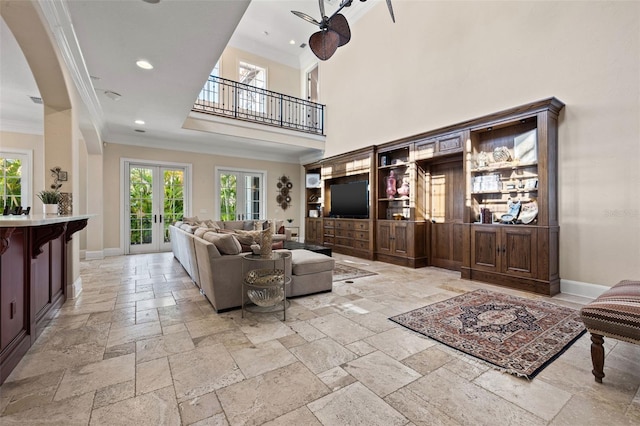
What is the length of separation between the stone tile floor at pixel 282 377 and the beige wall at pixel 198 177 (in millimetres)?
4501

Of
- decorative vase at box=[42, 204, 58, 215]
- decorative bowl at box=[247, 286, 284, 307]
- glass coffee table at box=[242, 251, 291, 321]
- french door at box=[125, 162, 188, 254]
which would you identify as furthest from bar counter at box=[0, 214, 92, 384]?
french door at box=[125, 162, 188, 254]

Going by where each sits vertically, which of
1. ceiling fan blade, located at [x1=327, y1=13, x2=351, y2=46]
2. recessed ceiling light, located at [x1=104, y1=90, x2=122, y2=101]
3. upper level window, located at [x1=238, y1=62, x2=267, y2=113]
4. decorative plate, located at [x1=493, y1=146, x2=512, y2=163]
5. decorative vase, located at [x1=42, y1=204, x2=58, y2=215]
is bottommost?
decorative vase, located at [x1=42, y1=204, x2=58, y2=215]

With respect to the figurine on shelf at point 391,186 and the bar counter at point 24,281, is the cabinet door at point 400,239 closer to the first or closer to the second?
the figurine on shelf at point 391,186

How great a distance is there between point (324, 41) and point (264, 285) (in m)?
2.86

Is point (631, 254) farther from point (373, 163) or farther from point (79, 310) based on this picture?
point (79, 310)

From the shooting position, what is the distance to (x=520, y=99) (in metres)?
4.18

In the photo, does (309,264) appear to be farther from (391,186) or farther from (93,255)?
(93,255)

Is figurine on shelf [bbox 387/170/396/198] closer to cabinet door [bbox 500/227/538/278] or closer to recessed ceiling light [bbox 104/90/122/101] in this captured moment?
cabinet door [bbox 500/227/538/278]

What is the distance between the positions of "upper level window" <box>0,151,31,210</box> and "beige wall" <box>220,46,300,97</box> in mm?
5165

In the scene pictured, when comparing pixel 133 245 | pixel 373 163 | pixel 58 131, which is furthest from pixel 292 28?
pixel 133 245

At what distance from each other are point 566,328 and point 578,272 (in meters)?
1.54

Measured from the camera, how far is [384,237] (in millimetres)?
6078

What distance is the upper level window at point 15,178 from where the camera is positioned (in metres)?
6.20

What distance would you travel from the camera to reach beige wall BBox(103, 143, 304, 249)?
6.79 metres
